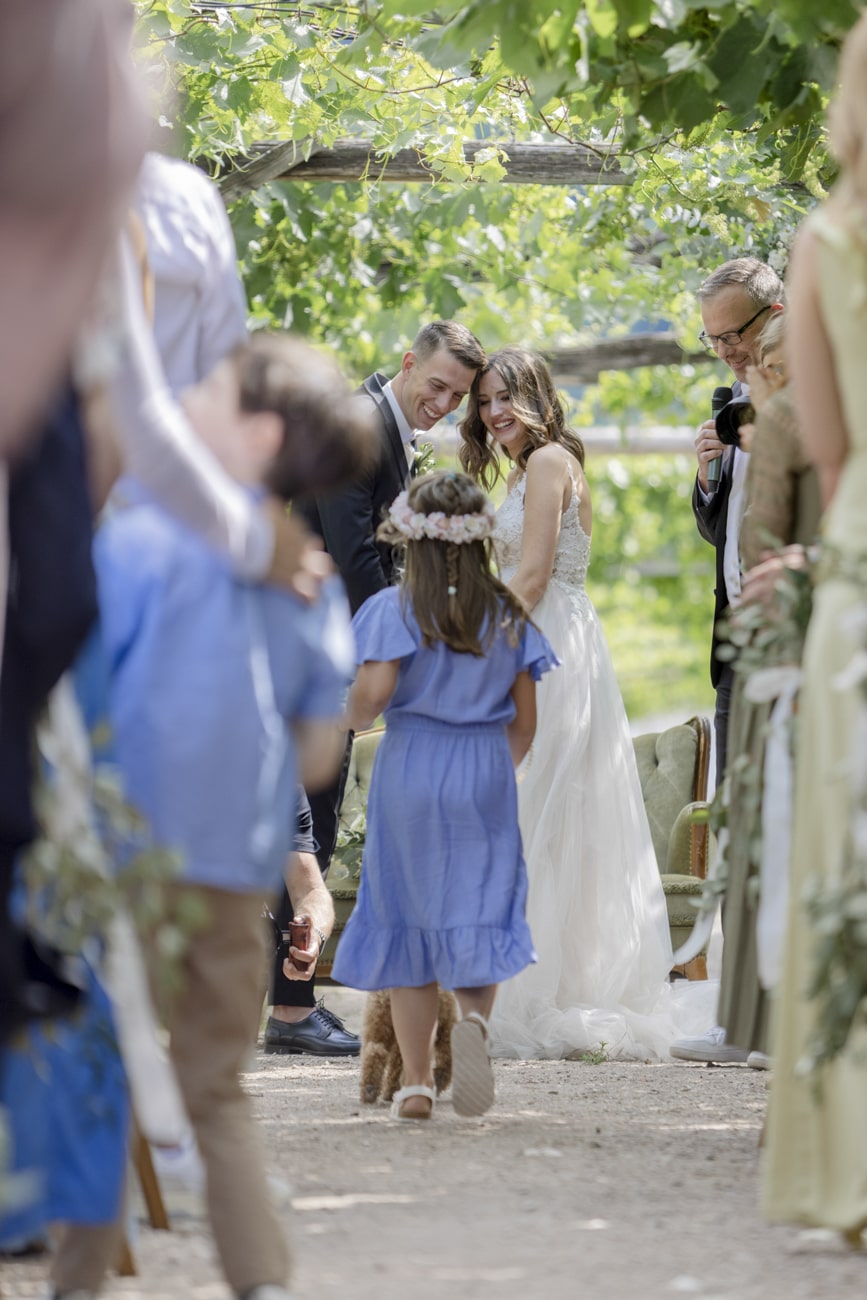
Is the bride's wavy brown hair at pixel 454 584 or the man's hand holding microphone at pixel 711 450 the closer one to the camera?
the bride's wavy brown hair at pixel 454 584

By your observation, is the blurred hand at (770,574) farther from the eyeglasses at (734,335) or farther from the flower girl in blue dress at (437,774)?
the eyeglasses at (734,335)

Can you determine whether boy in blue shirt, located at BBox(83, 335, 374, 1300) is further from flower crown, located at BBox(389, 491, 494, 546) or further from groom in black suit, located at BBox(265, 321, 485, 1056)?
groom in black suit, located at BBox(265, 321, 485, 1056)

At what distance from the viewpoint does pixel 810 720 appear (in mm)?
2996

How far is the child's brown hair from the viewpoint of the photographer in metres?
2.74

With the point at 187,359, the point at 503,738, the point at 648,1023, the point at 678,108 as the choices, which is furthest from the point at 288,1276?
the point at 648,1023

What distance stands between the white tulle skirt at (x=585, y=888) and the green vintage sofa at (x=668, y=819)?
0.67 m

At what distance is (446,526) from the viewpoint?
181 inches

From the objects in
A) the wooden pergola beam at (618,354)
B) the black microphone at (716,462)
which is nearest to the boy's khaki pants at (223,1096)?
the black microphone at (716,462)

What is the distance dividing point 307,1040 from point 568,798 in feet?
3.94

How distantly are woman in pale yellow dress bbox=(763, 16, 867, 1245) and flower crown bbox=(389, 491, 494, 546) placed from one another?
1.62 metres

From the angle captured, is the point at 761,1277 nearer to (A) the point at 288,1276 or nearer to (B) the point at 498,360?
(A) the point at 288,1276

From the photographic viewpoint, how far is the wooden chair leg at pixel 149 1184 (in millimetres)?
3229

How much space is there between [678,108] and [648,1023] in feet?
10.0

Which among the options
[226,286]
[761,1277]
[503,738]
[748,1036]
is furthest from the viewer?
[503,738]
